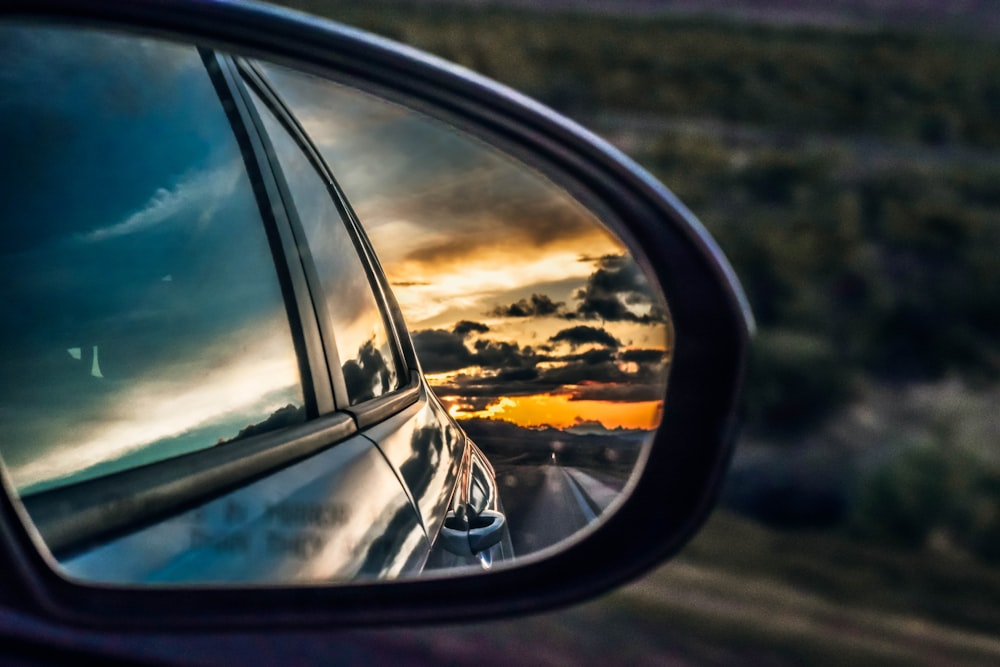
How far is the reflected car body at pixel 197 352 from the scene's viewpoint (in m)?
1.39

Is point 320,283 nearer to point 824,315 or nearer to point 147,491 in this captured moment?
point 147,491

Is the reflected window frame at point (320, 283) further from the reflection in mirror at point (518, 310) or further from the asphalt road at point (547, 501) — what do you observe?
the asphalt road at point (547, 501)

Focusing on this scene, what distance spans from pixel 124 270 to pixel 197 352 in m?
0.16

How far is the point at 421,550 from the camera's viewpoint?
1.41 metres

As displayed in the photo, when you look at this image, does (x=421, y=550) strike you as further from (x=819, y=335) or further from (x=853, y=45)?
(x=853, y=45)

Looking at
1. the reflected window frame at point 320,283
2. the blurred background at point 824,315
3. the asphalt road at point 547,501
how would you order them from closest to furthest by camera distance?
1. the asphalt road at point 547,501
2. the reflected window frame at point 320,283
3. the blurred background at point 824,315

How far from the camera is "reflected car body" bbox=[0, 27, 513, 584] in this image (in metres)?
1.39

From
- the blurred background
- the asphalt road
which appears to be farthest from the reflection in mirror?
the blurred background

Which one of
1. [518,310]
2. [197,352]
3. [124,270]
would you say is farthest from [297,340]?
[518,310]

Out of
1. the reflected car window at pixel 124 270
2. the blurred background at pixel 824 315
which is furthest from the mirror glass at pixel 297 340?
the blurred background at pixel 824 315

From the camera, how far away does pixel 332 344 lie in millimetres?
1583

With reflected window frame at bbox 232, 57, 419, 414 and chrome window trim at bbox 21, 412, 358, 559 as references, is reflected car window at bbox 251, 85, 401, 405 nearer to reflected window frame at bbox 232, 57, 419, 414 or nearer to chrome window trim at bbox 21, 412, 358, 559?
reflected window frame at bbox 232, 57, 419, 414

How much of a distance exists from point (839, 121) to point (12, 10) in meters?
16.4

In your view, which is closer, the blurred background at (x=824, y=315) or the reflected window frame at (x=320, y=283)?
the reflected window frame at (x=320, y=283)
